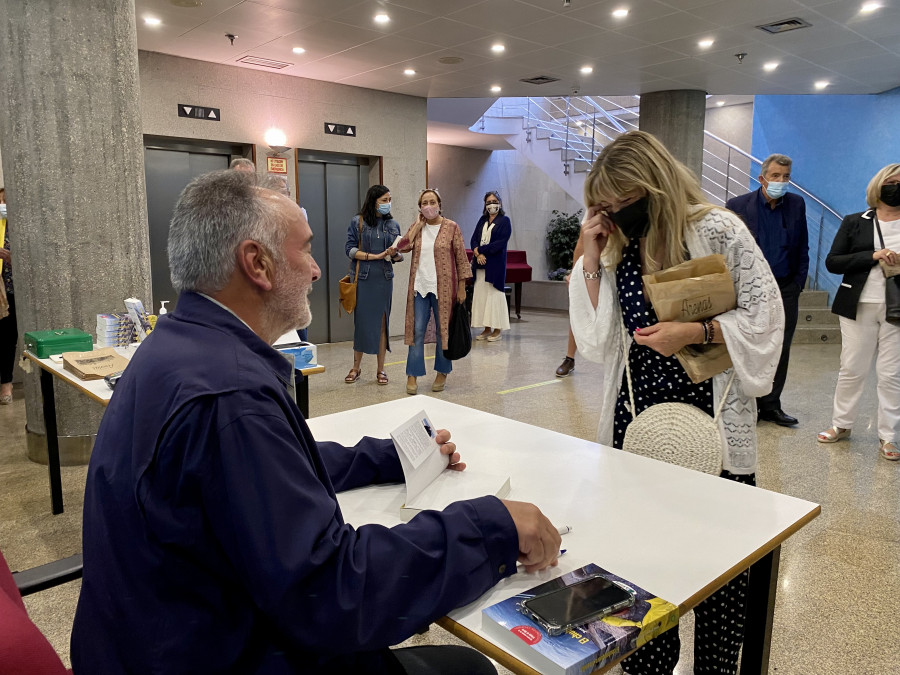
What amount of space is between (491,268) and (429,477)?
6.97 meters

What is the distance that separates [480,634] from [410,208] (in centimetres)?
825

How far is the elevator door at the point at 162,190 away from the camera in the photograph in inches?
277

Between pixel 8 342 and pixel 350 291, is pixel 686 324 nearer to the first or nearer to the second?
pixel 350 291

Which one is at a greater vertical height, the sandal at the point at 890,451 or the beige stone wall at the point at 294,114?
the beige stone wall at the point at 294,114

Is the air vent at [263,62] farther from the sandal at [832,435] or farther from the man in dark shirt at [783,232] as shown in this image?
the sandal at [832,435]

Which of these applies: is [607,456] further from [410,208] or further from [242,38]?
[410,208]

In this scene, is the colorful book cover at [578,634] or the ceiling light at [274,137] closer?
the colorful book cover at [578,634]

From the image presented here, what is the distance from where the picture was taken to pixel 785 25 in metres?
6.02

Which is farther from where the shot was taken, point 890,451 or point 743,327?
point 890,451

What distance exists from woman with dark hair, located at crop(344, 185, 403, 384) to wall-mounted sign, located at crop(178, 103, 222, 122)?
2455mm

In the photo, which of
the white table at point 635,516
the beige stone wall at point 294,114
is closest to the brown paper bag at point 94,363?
the white table at point 635,516

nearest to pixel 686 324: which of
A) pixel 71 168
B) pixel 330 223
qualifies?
pixel 71 168

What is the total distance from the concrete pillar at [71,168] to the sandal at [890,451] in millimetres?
4697

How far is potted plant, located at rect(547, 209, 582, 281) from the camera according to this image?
13.1m
